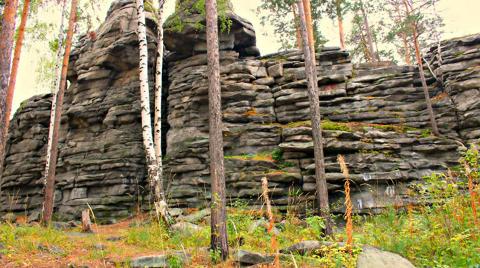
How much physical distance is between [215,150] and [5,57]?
17.1 feet

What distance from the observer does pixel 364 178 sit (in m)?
11.8

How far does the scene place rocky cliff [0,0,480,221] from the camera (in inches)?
492

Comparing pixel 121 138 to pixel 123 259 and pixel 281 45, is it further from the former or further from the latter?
pixel 281 45

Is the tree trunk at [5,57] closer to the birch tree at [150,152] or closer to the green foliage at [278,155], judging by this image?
the birch tree at [150,152]

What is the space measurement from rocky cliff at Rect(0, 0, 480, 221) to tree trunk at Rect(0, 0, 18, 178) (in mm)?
6631

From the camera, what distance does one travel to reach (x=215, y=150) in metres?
6.97

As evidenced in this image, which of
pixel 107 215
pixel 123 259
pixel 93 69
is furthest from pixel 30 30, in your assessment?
→ pixel 123 259

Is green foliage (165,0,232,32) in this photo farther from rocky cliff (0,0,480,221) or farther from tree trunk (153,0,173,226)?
tree trunk (153,0,173,226)

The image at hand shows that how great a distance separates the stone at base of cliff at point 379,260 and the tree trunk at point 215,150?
8.53 feet

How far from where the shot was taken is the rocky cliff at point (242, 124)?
12.5 metres

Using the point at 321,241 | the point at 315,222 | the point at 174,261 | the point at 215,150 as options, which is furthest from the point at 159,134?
the point at 321,241

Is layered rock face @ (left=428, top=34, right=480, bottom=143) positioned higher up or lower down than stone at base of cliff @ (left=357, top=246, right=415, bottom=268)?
higher up

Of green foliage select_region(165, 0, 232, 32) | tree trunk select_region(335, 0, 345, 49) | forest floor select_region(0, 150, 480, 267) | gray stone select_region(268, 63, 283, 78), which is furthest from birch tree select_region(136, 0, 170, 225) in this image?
tree trunk select_region(335, 0, 345, 49)

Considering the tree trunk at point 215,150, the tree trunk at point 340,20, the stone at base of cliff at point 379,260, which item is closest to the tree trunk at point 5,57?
the tree trunk at point 215,150
